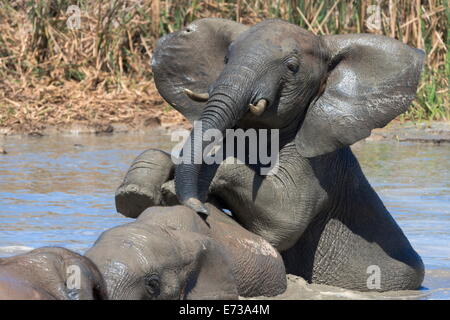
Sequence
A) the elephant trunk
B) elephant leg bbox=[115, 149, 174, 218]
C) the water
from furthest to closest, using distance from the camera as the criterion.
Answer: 1. the water
2. elephant leg bbox=[115, 149, 174, 218]
3. the elephant trunk

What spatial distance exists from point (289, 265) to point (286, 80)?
1.04 meters

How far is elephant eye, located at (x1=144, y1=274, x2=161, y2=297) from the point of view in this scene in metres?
4.44

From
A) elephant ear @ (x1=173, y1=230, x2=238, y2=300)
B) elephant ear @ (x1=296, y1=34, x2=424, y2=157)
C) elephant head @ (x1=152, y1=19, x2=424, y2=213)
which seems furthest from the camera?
elephant ear @ (x1=296, y1=34, x2=424, y2=157)

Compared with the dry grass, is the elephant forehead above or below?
above

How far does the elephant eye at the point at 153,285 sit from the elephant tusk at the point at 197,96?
1315 millimetres

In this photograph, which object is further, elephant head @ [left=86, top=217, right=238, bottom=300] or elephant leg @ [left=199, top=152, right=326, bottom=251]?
elephant leg @ [left=199, top=152, right=326, bottom=251]

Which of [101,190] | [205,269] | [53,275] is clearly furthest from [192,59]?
[101,190]

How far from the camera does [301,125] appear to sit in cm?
583

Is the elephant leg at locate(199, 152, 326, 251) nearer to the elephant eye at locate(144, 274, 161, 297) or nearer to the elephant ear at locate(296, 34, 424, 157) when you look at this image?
the elephant ear at locate(296, 34, 424, 157)

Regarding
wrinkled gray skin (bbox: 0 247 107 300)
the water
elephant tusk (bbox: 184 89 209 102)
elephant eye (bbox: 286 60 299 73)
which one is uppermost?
elephant eye (bbox: 286 60 299 73)

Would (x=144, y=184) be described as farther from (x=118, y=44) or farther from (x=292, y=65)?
(x=118, y=44)

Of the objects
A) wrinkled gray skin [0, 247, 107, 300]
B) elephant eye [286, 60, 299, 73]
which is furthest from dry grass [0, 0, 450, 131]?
wrinkled gray skin [0, 247, 107, 300]

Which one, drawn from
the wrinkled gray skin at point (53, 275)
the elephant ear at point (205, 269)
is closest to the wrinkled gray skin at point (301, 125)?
the elephant ear at point (205, 269)
